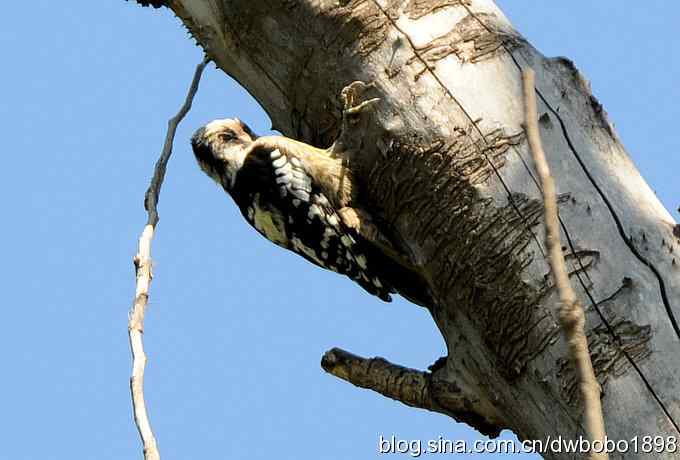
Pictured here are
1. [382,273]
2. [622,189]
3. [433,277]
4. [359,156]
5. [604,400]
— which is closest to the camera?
[604,400]

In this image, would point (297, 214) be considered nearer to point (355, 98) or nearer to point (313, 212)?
point (313, 212)

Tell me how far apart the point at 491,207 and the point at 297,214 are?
53.6 inches

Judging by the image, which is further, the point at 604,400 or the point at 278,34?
the point at 278,34

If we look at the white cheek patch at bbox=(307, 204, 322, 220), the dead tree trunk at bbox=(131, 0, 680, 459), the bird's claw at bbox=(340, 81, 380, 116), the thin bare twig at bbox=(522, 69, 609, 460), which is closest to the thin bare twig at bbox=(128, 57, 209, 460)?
the dead tree trunk at bbox=(131, 0, 680, 459)

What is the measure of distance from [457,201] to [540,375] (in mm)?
587

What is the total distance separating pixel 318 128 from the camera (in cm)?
418

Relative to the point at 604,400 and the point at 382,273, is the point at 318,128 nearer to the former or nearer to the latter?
the point at 382,273

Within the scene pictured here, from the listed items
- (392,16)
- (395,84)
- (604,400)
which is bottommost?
(604,400)

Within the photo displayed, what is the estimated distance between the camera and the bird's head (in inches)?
190

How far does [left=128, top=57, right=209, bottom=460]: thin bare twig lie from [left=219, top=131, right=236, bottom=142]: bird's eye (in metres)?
0.77

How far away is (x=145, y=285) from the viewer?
10.2 ft

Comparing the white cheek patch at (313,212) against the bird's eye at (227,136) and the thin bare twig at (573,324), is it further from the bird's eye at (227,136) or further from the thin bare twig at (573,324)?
the thin bare twig at (573,324)

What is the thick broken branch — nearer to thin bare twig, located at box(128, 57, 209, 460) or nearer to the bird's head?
thin bare twig, located at box(128, 57, 209, 460)

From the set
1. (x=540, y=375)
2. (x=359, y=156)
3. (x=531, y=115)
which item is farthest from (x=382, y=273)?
(x=531, y=115)
